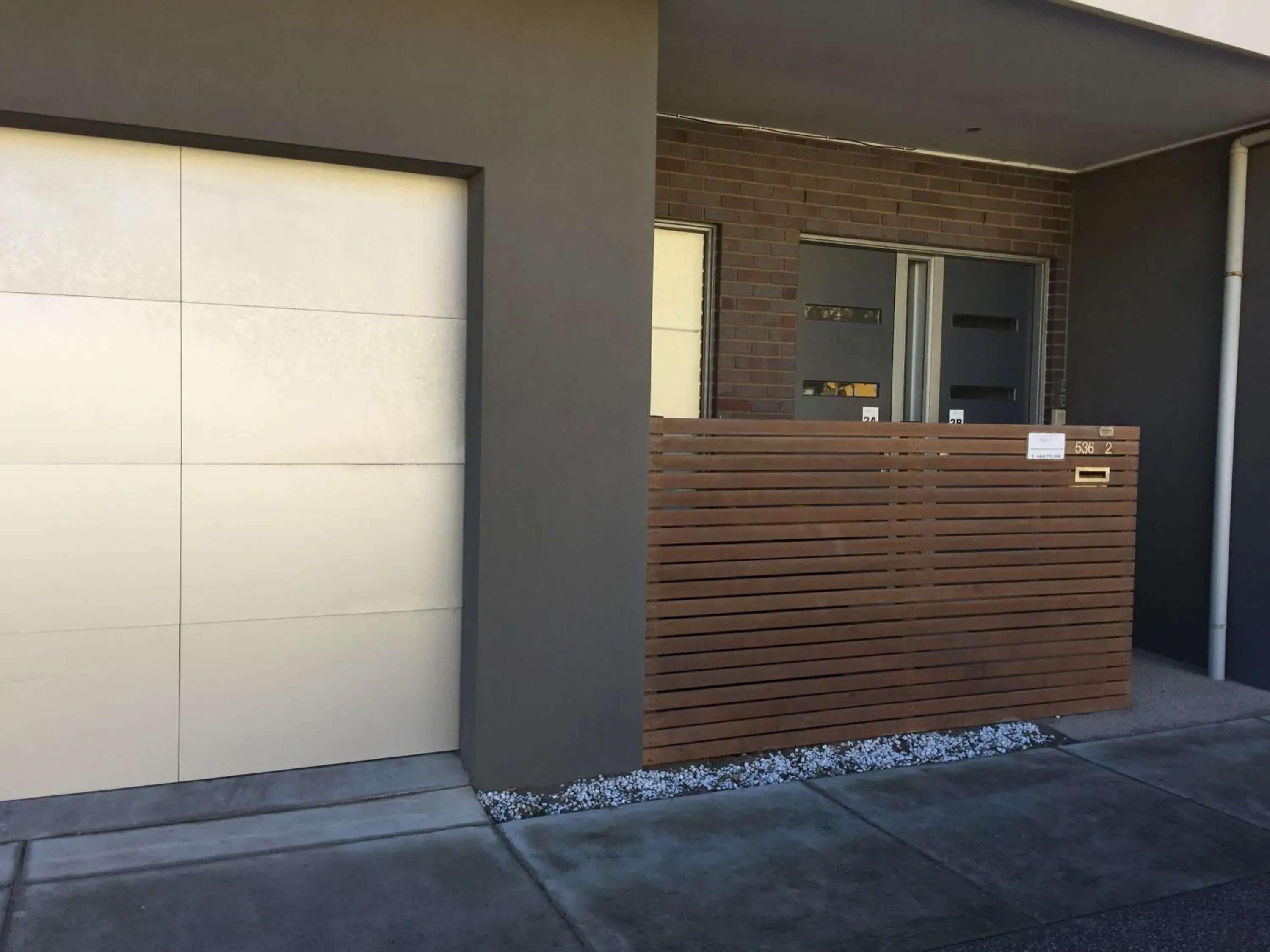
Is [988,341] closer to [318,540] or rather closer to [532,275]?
[532,275]

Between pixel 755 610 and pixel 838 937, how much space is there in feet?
5.67

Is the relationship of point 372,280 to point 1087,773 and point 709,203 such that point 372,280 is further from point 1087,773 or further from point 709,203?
point 1087,773

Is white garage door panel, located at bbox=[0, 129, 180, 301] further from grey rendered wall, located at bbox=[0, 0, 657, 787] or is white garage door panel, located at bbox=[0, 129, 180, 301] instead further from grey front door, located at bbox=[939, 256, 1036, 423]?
grey front door, located at bbox=[939, 256, 1036, 423]

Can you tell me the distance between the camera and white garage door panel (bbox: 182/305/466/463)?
412cm

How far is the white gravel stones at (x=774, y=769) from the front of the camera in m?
4.31

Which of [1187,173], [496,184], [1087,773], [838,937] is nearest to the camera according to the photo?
[838,937]

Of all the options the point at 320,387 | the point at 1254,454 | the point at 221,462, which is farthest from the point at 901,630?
the point at 221,462

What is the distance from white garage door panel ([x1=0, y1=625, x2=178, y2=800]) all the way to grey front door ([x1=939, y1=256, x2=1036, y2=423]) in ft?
16.5

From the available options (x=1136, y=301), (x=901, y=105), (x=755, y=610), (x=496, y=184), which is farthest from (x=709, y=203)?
(x=1136, y=301)

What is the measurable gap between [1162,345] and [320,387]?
5265mm

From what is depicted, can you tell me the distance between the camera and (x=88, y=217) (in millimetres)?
3914

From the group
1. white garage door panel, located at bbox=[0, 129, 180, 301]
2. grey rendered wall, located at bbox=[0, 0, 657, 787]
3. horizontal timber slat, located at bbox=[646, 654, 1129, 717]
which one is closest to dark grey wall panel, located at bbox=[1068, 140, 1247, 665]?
horizontal timber slat, located at bbox=[646, 654, 1129, 717]

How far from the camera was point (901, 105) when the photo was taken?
19.3 feet

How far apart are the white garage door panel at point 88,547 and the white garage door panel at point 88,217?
27.4 inches
